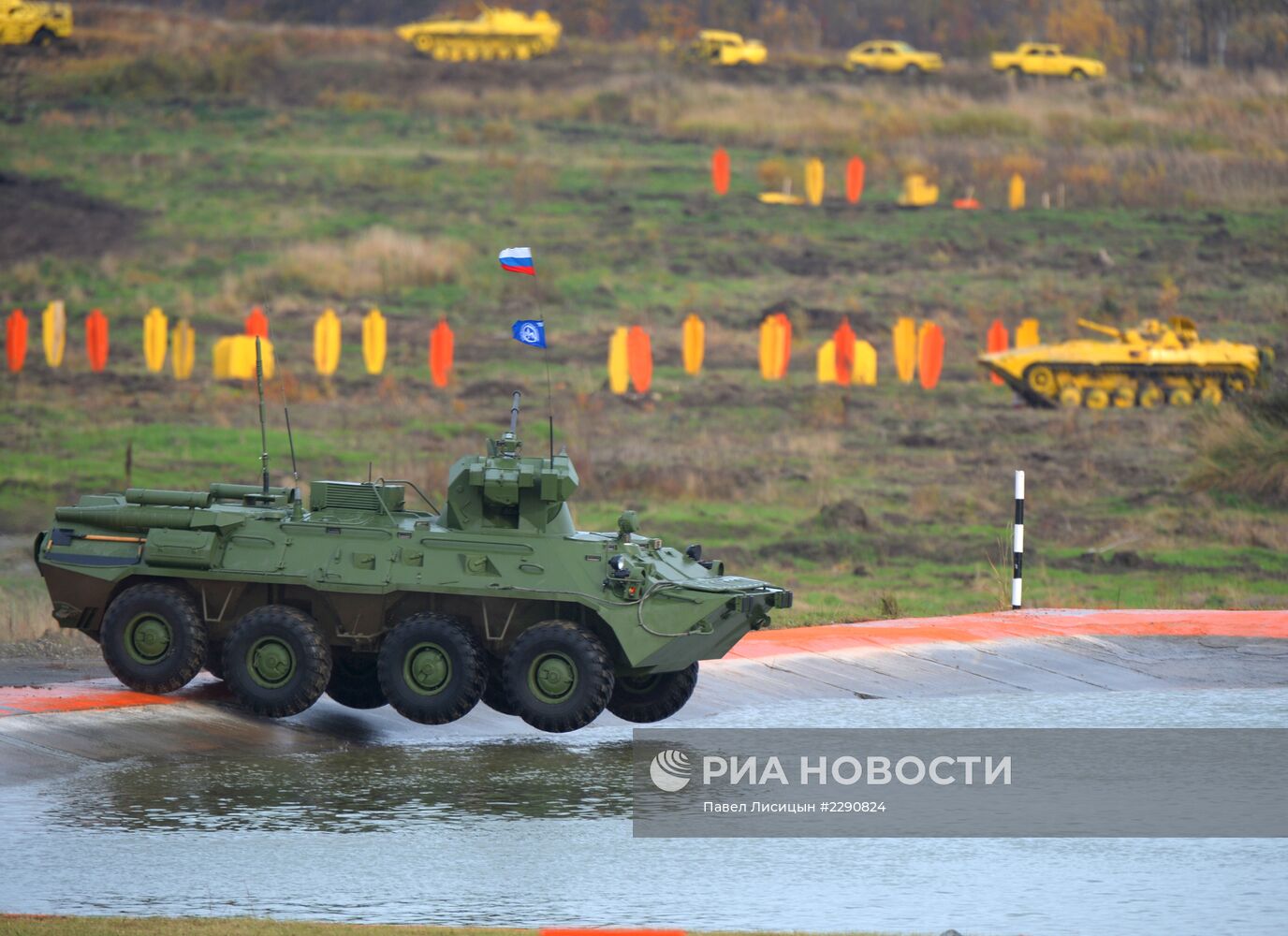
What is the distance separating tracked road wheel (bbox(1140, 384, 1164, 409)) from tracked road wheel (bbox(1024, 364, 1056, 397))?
2141 millimetres

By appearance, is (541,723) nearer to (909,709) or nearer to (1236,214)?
(909,709)

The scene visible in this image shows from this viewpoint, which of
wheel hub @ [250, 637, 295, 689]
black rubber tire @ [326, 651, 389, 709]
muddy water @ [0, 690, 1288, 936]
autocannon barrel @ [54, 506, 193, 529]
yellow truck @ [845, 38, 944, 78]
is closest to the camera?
muddy water @ [0, 690, 1288, 936]

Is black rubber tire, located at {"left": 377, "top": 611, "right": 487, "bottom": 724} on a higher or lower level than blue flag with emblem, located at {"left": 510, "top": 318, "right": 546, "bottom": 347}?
lower

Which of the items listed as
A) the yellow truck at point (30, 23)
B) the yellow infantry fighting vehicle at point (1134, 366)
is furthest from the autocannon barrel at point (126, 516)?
the yellow truck at point (30, 23)

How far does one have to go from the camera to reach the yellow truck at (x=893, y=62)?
63.8 metres

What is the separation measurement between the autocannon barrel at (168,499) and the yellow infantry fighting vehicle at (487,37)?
5235 cm

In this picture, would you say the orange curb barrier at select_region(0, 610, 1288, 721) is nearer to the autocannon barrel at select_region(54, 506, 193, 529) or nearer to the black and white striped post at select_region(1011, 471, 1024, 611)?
the black and white striped post at select_region(1011, 471, 1024, 611)

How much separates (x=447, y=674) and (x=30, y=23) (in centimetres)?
Result: 5026

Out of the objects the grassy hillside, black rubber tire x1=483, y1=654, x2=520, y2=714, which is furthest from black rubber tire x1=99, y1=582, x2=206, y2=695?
the grassy hillside

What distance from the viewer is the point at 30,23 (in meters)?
59.2

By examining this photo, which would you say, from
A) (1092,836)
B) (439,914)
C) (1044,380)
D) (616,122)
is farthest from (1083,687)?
(616,122)

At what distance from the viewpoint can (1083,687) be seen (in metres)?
15.6

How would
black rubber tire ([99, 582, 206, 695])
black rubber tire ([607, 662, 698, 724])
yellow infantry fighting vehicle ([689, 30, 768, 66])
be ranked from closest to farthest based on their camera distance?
1. black rubber tire ([99, 582, 206, 695])
2. black rubber tire ([607, 662, 698, 724])
3. yellow infantry fighting vehicle ([689, 30, 768, 66])

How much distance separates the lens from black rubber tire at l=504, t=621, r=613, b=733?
13.0 meters
